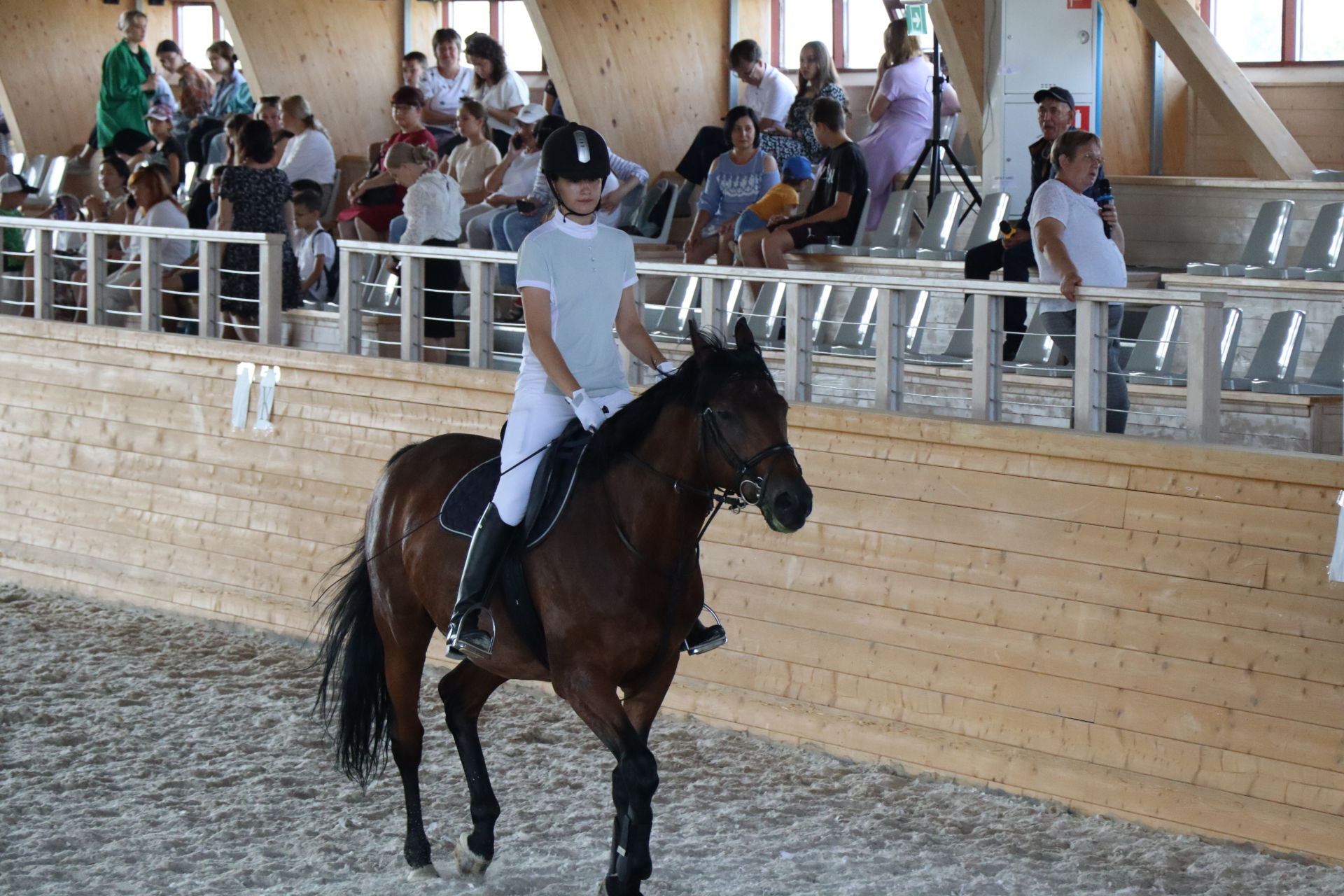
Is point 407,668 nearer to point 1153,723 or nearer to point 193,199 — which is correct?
point 1153,723

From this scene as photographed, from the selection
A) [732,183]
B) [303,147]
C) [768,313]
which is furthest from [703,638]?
[303,147]

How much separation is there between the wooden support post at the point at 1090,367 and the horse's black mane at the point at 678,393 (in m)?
1.90

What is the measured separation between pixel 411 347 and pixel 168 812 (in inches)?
119

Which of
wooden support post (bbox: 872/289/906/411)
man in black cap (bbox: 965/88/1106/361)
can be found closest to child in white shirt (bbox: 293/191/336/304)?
man in black cap (bbox: 965/88/1106/361)

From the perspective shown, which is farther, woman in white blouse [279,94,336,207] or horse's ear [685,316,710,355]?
woman in white blouse [279,94,336,207]

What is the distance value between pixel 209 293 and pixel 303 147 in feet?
11.5

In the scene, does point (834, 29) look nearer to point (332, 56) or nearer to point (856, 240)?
point (856, 240)

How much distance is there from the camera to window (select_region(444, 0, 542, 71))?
15.1 meters

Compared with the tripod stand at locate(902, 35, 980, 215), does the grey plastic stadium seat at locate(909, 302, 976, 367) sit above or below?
below

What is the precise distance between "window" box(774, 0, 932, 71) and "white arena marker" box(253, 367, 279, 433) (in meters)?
5.61

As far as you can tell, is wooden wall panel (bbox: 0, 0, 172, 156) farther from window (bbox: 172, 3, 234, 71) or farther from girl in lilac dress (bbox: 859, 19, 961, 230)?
girl in lilac dress (bbox: 859, 19, 961, 230)

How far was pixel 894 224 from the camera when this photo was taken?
945cm

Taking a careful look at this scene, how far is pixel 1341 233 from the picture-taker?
7516 mm

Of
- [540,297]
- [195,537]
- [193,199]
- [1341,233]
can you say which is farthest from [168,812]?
[193,199]
